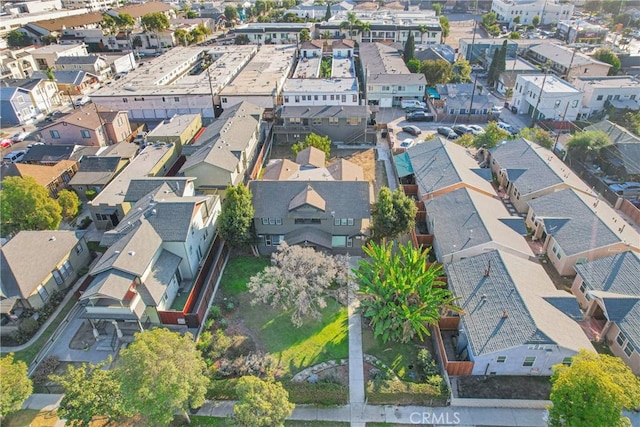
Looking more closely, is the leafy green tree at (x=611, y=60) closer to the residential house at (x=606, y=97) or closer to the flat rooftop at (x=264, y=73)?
the residential house at (x=606, y=97)

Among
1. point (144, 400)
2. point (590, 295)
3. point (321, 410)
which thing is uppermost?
point (144, 400)

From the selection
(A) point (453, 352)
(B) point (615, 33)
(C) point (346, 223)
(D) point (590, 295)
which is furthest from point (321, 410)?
(B) point (615, 33)

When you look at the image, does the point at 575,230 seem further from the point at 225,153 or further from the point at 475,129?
the point at 225,153

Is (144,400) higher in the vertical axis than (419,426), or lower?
higher

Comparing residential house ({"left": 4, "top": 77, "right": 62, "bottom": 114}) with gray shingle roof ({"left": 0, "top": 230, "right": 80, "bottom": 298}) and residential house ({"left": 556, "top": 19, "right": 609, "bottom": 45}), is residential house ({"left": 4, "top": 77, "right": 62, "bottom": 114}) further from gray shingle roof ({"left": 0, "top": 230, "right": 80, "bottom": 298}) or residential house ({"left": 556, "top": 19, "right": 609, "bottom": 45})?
residential house ({"left": 556, "top": 19, "right": 609, "bottom": 45})

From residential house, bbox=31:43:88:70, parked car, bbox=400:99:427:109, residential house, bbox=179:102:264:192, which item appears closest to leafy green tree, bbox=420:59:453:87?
parked car, bbox=400:99:427:109

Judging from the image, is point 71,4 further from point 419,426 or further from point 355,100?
point 419,426
